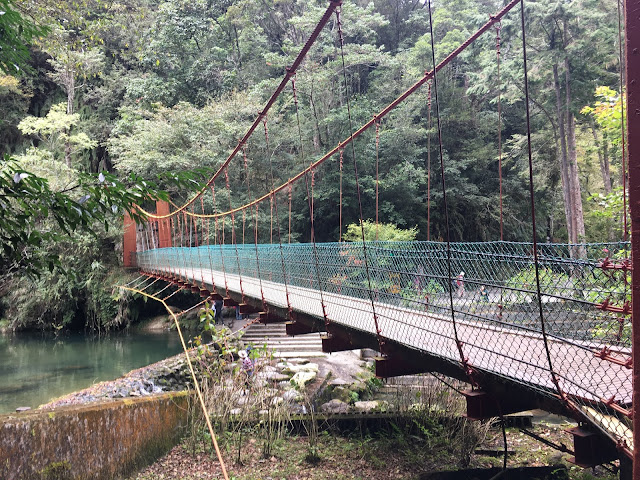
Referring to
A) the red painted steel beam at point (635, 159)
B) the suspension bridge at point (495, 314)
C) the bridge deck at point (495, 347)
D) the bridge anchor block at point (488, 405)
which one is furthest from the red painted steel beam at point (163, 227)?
the red painted steel beam at point (635, 159)

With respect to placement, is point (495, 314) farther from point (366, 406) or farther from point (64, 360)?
point (64, 360)

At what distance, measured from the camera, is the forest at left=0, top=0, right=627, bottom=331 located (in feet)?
28.9

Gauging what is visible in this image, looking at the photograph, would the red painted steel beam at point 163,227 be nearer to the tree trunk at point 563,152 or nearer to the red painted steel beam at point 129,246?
the red painted steel beam at point 129,246

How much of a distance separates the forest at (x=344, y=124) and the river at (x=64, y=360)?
2.91 ft

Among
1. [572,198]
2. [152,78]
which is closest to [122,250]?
[152,78]

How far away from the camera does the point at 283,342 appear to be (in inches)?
270

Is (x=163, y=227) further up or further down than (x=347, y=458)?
further up

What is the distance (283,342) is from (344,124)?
238 inches

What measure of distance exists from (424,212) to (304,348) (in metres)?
6.28

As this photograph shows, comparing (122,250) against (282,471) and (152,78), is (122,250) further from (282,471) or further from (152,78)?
(282,471)

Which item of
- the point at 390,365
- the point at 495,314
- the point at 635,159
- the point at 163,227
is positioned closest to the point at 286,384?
the point at 390,365

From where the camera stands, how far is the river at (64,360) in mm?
6812

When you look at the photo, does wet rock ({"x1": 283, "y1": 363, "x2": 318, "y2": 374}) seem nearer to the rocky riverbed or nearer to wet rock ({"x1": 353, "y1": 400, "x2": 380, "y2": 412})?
the rocky riverbed

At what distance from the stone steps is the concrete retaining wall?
228 centimetres
